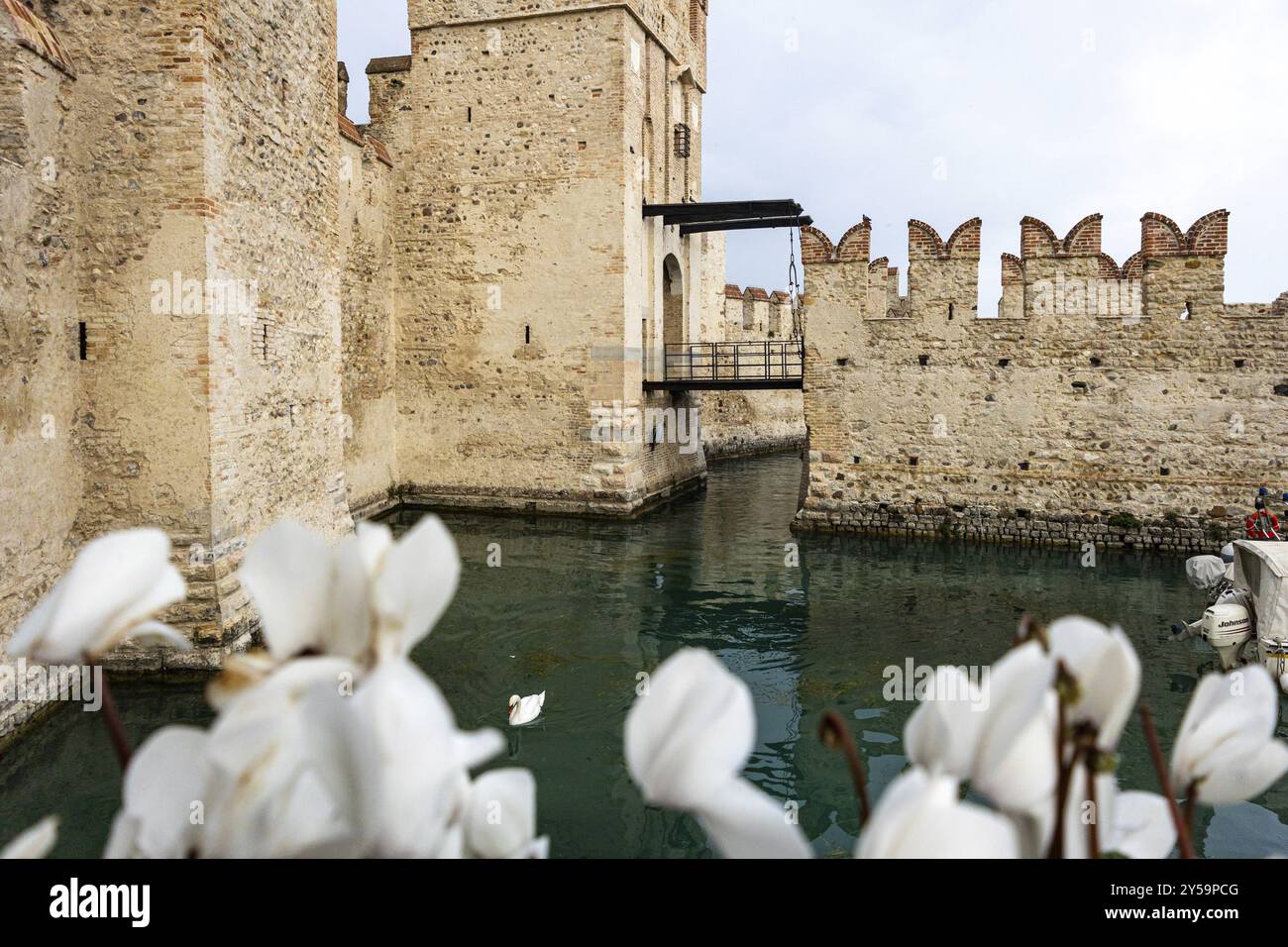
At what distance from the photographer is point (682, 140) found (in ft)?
63.3

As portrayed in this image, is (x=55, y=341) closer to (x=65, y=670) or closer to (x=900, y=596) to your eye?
(x=65, y=670)

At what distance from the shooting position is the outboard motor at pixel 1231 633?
313 inches

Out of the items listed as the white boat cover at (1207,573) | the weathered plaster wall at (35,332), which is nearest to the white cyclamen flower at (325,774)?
the weathered plaster wall at (35,332)

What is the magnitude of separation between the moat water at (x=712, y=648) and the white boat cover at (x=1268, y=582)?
2.39 feet

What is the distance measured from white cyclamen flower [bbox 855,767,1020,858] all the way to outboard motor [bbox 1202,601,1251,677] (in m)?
8.48

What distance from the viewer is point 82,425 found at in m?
7.52

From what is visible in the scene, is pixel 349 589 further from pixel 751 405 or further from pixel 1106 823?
pixel 751 405

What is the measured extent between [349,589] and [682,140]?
771 inches

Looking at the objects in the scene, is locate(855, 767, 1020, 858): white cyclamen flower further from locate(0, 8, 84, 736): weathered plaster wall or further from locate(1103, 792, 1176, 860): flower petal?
locate(0, 8, 84, 736): weathered plaster wall

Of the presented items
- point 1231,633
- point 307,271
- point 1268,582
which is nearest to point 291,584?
point 1268,582

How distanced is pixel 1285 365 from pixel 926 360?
4751 mm

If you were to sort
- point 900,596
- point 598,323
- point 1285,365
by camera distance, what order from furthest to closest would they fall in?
1. point 598,323
2. point 1285,365
3. point 900,596

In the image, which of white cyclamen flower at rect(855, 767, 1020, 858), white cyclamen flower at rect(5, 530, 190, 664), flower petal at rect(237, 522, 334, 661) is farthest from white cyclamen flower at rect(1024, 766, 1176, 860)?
white cyclamen flower at rect(5, 530, 190, 664)
